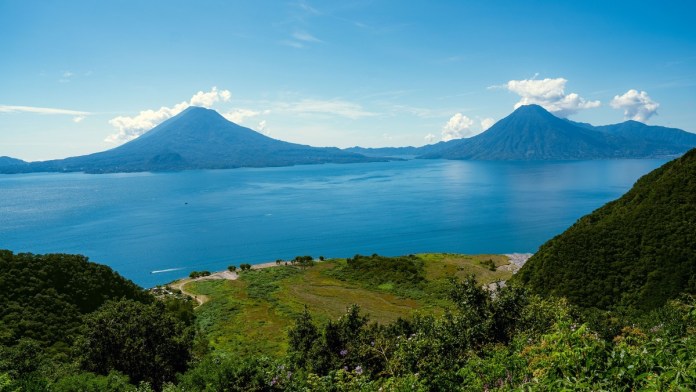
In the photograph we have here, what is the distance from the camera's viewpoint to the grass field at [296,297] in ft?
129

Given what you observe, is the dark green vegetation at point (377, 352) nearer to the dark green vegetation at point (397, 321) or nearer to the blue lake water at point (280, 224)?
the dark green vegetation at point (397, 321)

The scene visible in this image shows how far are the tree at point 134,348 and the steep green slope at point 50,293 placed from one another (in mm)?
10859

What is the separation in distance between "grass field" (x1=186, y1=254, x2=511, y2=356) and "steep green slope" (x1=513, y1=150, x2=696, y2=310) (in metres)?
12.7

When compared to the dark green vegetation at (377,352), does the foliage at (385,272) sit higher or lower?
lower

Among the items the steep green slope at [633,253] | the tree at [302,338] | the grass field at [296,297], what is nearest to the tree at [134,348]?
the tree at [302,338]

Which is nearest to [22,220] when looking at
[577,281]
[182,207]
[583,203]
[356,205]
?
[182,207]

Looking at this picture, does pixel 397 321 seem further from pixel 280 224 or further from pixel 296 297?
pixel 280 224

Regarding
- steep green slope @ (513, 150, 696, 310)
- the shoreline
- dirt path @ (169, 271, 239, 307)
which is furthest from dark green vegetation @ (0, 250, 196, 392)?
steep green slope @ (513, 150, 696, 310)

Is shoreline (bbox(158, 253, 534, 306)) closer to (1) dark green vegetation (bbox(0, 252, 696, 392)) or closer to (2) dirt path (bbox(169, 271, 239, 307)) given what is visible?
(2) dirt path (bbox(169, 271, 239, 307))

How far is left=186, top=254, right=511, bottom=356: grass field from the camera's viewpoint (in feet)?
129

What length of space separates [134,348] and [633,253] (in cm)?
4352

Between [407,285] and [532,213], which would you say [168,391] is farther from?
[532,213]

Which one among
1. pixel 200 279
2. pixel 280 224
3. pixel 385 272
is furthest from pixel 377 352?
pixel 280 224

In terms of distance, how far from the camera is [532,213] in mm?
121000
